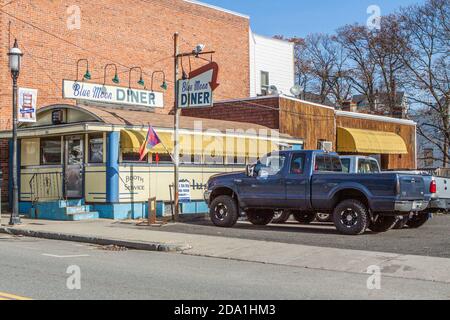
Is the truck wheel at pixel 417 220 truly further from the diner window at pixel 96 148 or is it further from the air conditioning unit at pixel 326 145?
the air conditioning unit at pixel 326 145

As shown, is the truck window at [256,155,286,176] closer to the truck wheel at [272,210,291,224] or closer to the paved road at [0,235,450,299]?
the truck wheel at [272,210,291,224]

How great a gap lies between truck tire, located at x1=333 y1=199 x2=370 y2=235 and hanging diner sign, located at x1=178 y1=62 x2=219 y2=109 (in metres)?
5.40

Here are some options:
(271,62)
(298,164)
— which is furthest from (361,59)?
(298,164)

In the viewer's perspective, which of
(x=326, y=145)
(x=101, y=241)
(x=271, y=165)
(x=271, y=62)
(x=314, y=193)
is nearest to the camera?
(x=101, y=241)

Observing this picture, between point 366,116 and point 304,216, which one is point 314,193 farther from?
point 366,116

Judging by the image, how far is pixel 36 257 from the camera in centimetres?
1114

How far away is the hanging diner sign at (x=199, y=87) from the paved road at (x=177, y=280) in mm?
6999

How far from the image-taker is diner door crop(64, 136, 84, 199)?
1923 cm

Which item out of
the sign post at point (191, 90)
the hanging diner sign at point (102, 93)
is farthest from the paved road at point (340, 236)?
the hanging diner sign at point (102, 93)

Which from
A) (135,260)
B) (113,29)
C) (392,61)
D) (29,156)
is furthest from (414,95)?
(135,260)

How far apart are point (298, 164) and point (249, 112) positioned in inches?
443

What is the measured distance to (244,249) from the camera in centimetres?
1241

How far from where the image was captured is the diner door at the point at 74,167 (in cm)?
1923
